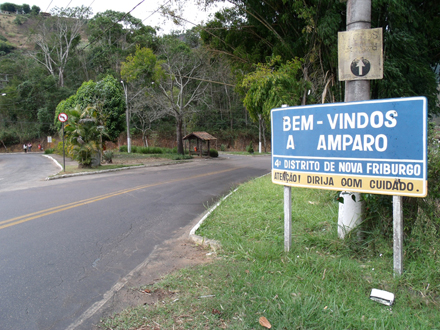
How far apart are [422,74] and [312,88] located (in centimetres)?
419

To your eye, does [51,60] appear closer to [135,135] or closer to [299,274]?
[135,135]

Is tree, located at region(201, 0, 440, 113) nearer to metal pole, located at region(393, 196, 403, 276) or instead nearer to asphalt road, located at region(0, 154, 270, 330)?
metal pole, located at region(393, 196, 403, 276)

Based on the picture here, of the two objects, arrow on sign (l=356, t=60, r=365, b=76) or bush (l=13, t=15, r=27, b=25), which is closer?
arrow on sign (l=356, t=60, r=365, b=76)

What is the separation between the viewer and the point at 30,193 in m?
11.2

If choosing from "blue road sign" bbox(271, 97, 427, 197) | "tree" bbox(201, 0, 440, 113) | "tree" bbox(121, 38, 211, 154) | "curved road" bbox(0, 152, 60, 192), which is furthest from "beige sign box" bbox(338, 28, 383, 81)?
"tree" bbox(121, 38, 211, 154)

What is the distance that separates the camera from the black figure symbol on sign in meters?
4.67

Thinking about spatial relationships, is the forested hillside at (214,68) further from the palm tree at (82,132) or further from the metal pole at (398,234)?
the metal pole at (398,234)

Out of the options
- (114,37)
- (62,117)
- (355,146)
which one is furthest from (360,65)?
(114,37)

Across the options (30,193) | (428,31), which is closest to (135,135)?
(30,193)

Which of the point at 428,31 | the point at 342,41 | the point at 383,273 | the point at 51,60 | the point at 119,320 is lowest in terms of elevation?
the point at 119,320

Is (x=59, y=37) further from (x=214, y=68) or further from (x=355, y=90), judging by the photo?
(x=355, y=90)

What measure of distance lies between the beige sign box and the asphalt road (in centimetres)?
443

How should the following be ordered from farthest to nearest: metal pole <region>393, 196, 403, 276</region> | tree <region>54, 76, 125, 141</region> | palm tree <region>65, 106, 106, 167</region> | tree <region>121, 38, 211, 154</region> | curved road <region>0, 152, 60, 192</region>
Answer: tree <region>121, 38, 211, 154</region>, tree <region>54, 76, 125, 141</region>, palm tree <region>65, 106, 106, 167</region>, curved road <region>0, 152, 60, 192</region>, metal pole <region>393, 196, 403, 276</region>

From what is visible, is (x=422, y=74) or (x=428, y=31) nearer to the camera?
(x=422, y=74)
